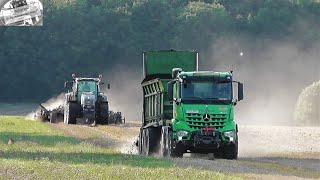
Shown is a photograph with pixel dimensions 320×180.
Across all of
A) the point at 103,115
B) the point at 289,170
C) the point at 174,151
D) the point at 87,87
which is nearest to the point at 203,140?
the point at 174,151

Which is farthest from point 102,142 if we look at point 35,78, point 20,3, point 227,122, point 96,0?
point 96,0

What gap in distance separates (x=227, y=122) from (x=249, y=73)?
114652 millimetres

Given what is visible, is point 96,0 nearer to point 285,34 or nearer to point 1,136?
point 285,34

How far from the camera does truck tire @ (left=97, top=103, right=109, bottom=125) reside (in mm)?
79500

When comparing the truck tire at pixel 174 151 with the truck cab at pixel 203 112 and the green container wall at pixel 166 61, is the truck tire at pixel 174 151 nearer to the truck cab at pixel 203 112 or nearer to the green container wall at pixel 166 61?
the truck cab at pixel 203 112

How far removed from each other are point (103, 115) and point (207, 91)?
36.6 metres

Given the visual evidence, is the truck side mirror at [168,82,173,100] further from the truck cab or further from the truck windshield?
the truck windshield

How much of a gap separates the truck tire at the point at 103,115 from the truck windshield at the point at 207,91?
35907 mm

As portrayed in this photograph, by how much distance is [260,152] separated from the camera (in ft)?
172

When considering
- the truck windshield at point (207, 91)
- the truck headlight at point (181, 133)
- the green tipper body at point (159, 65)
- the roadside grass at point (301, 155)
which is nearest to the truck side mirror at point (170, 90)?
the truck windshield at point (207, 91)

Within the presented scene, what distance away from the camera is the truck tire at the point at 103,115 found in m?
79.5

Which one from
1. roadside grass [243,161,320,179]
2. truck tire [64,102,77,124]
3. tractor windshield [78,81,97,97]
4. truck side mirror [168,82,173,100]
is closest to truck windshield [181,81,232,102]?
truck side mirror [168,82,173,100]

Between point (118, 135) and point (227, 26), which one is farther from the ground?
point (227, 26)

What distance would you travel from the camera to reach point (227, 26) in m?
170
